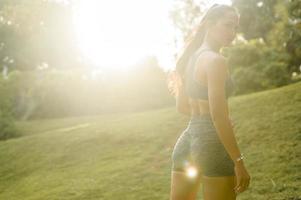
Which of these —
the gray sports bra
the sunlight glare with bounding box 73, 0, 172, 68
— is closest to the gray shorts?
the gray sports bra

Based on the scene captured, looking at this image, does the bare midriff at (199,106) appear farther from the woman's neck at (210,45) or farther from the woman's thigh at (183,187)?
the woman's thigh at (183,187)

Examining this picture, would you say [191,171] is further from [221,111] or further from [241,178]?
[221,111]

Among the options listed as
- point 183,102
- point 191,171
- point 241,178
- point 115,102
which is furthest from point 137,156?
point 115,102

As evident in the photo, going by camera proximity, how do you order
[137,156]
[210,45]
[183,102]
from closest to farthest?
[210,45], [183,102], [137,156]

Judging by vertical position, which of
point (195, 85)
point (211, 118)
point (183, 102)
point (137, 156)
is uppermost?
point (195, 85)

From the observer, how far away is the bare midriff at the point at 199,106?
10.3 ft

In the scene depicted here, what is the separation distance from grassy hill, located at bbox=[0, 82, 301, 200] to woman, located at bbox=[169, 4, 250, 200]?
15.3 feet

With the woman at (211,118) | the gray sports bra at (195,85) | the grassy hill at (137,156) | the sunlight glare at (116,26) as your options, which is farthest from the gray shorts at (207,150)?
the sunlight glare at (116,26)

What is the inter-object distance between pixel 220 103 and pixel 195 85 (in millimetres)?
266

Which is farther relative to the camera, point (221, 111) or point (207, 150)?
point (207, 150)

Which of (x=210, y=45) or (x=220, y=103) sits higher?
(x=210, y=45)

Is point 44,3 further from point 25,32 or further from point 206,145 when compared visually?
point 206,145

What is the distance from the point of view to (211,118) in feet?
10.2

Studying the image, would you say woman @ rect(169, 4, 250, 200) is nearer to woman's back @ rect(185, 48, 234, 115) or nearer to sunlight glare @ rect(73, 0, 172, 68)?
woman's back @ rect(185, 48, 234, 115)
